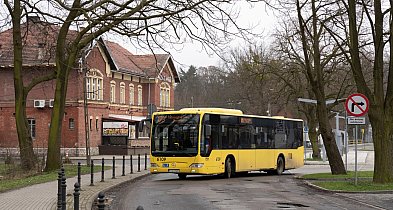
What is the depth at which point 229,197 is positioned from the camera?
19.1 m

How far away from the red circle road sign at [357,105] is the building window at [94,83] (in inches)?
1616

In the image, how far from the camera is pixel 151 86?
7581cm

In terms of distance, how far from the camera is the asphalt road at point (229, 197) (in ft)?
54.7

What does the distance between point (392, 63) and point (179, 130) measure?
9.36 metres

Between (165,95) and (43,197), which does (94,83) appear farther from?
(43,197)

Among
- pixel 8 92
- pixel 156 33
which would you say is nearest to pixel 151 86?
pixel 8 92

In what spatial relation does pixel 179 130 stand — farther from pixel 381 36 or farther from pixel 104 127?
pixel 104 127

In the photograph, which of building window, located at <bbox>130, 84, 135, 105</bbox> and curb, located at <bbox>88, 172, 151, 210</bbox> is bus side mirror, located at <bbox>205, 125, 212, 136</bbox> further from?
building window, located at <bbox>130, 84, 135, 105</bbox>

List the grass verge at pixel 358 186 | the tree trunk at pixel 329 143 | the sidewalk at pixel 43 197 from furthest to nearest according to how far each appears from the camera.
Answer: the tree trunk at pixel 329 143, the grass verge at pixel 358 186, the sidewalk at pixel 43 197

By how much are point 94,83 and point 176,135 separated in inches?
1408

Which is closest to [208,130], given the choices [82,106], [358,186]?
[358,186]

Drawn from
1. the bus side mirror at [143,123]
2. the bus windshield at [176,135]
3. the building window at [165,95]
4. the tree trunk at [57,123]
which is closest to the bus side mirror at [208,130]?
the bus windshield at [176,135]

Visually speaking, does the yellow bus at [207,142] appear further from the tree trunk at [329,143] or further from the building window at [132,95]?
the building window at [132,95]

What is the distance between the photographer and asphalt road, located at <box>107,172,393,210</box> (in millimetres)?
16688
